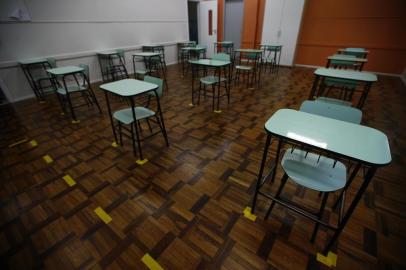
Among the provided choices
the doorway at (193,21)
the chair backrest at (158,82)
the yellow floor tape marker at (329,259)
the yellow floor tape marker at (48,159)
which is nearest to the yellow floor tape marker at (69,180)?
the yellow floor tape marker at (48,159)

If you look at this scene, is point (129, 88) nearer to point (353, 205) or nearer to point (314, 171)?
point (314, 171)

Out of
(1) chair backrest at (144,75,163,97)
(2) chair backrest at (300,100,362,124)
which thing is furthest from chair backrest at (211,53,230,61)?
(2) chair backrest at (300,100,362,124)

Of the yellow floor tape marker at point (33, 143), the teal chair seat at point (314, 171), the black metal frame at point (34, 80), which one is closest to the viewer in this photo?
the teal chair seat at point (314, 171)

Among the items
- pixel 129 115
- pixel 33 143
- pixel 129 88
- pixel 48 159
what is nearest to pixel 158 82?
pixel 129 88

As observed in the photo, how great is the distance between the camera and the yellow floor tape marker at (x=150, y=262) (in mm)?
1276

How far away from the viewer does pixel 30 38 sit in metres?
4.03

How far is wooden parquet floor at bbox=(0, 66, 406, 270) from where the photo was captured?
134 centimetres

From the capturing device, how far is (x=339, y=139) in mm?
1129

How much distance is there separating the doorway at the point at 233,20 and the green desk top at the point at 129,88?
730 centimetres

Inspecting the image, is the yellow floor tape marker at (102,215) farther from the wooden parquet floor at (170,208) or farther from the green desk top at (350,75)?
the green desk top at (350,75)

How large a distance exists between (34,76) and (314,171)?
5661mm

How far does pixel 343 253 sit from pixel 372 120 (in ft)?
9.13

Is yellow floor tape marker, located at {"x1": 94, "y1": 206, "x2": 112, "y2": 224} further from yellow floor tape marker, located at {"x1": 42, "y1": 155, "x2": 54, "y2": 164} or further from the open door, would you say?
the open door

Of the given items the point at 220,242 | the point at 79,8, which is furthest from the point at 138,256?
the point at 79,8
